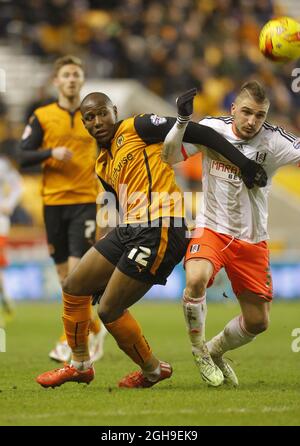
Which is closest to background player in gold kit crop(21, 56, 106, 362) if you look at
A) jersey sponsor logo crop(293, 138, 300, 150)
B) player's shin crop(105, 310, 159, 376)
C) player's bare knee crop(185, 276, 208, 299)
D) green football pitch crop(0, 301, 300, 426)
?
green football pitch crop(0, 301, 300, 426)

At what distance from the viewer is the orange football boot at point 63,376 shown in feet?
24.0

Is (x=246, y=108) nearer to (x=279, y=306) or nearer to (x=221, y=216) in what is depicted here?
(x=221, y=216)

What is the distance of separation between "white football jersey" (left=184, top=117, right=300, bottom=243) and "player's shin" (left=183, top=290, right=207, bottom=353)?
0.63 meters

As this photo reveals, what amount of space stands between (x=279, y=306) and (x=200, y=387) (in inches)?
382

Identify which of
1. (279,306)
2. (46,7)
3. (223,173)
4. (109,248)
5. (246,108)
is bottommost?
(279,306)

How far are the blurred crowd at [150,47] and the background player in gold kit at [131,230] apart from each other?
1424 cm

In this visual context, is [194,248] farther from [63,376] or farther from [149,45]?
[149,45]

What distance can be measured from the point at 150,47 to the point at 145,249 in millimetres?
15650

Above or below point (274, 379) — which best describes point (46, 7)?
above

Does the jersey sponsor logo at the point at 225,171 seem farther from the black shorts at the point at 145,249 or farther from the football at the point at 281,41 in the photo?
the football at the point at 281,41

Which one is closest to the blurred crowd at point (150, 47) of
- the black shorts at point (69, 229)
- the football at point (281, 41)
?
the black shorts at point (69, 229)

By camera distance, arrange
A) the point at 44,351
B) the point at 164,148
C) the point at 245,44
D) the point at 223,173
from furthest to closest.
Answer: the point at 245,44 < the point at 44,351 < the point at 223,173 < the point at 164,148

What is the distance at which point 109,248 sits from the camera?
7258 mm
